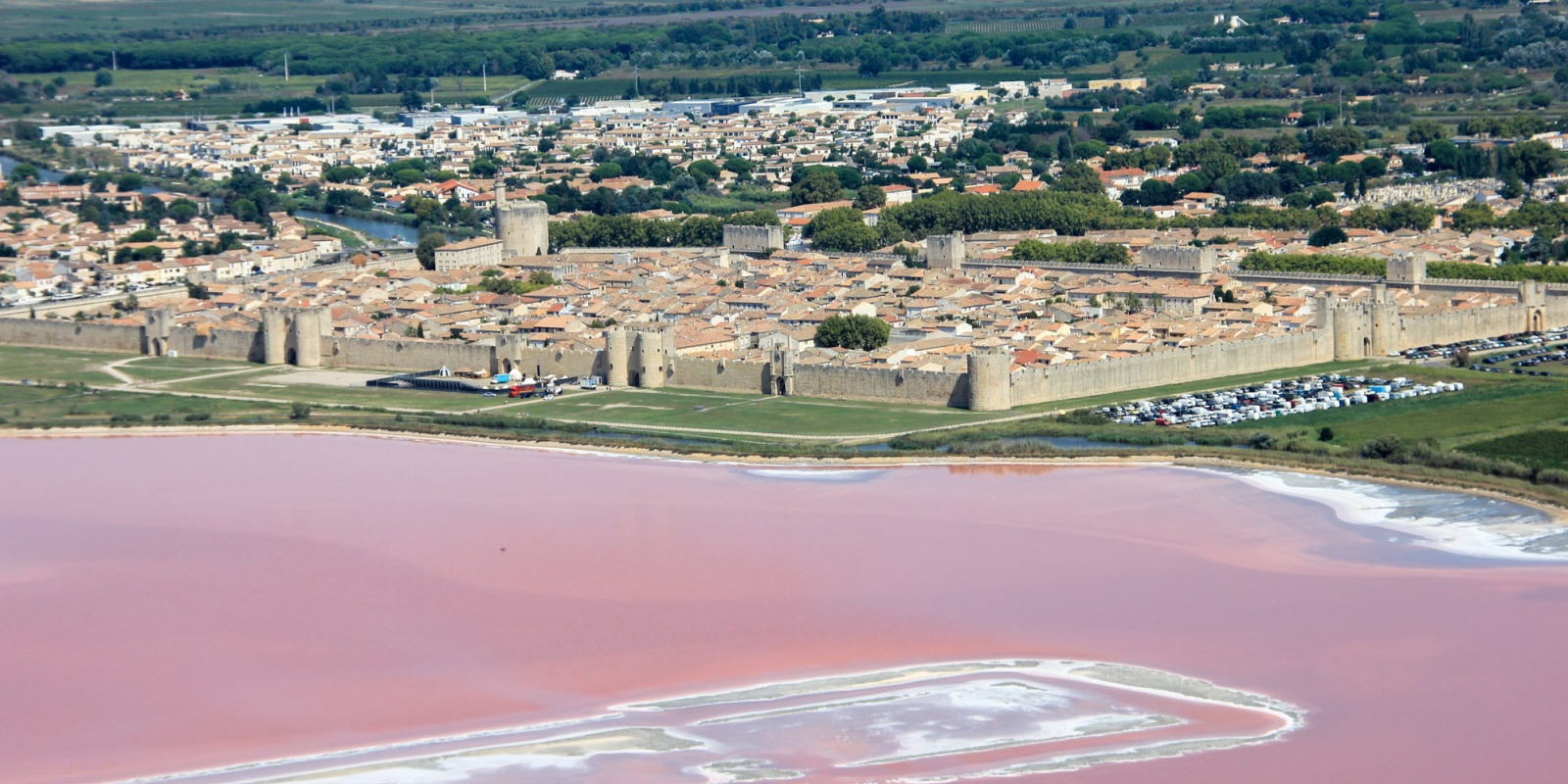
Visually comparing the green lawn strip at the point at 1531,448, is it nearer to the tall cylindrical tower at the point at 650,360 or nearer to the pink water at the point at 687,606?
the pink water at the point at 687,606

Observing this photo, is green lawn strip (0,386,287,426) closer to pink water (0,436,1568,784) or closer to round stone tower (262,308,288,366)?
round stone tower (262,308,288,366)

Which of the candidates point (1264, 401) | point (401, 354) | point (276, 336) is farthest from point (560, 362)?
point (1264, 401)

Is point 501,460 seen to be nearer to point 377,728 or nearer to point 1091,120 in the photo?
point 377,728

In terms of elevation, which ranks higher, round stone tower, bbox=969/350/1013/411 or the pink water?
round stone tower, bbox=969/350/1013/411

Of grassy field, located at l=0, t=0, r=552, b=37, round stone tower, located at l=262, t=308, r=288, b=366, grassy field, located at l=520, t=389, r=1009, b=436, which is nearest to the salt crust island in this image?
grassy field, located at l=520, t=389, r=1009, b=436

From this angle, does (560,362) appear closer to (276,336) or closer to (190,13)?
(276,336)

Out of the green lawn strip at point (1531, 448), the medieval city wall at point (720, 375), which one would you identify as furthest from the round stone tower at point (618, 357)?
the green lawn strip at point (1531, 448)

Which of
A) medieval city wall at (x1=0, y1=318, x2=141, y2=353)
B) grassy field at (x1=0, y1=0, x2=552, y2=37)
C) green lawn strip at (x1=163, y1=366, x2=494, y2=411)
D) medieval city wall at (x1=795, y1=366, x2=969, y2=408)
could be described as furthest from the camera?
grassy field at (x1=0, y1=0, x2=552, y2=37)
